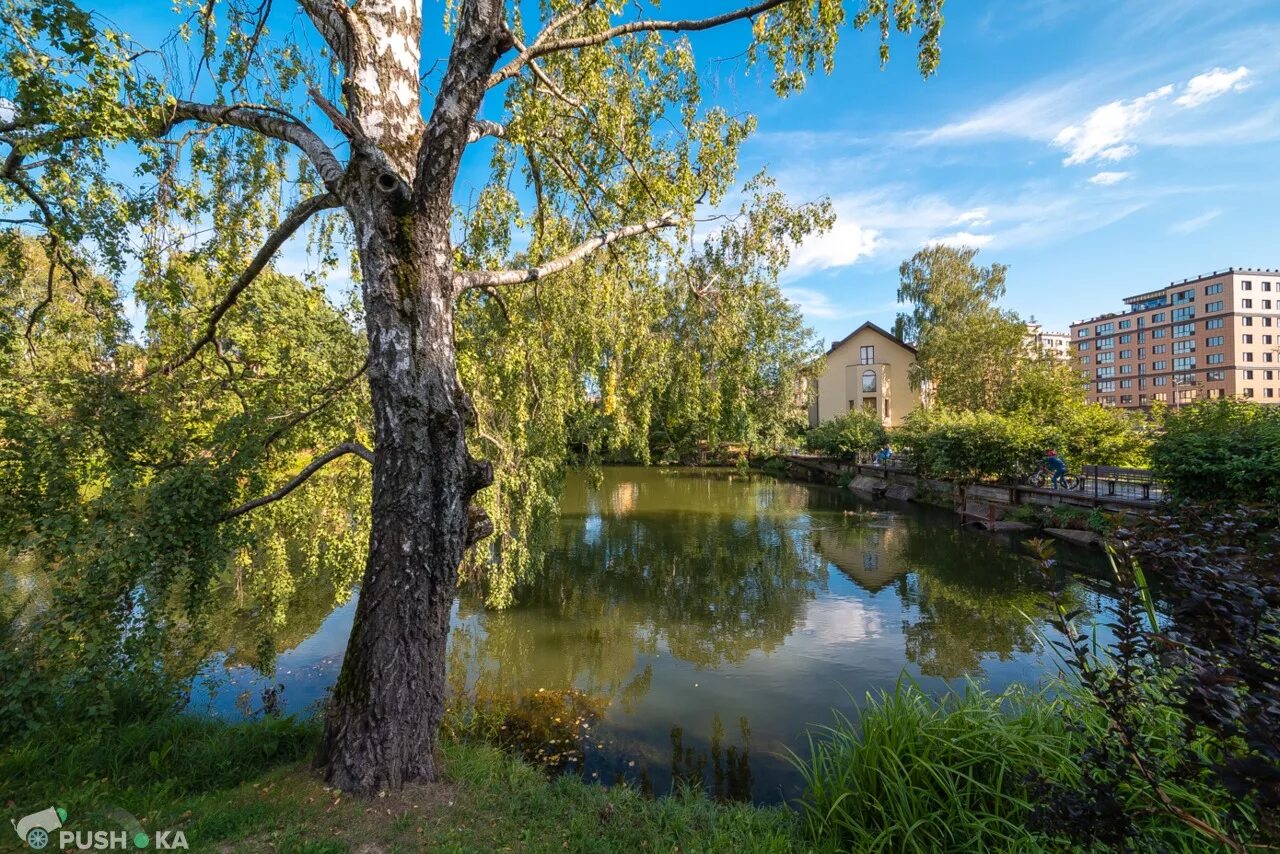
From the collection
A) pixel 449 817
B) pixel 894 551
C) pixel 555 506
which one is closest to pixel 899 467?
pixel 894 551

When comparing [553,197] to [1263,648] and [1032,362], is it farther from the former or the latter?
[1032,362]

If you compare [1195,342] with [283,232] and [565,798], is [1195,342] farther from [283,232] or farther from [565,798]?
[283,232]

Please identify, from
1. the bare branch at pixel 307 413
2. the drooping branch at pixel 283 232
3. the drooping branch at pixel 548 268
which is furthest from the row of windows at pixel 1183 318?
the drooping branch at pixel 283 232

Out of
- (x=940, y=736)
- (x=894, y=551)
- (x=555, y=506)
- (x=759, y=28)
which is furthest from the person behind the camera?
(x=894, y=551)

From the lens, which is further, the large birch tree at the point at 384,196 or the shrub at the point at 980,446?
the shrub at the point at 980,446

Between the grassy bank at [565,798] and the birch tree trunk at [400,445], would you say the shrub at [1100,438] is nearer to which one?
the grassy bank at [565,798]

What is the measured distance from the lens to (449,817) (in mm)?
3725

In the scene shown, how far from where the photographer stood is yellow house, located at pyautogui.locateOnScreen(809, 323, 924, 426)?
45094 millimetres

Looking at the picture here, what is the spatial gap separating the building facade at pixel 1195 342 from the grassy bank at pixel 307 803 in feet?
252

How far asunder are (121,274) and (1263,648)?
24.2ft

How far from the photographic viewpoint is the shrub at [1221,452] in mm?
10852

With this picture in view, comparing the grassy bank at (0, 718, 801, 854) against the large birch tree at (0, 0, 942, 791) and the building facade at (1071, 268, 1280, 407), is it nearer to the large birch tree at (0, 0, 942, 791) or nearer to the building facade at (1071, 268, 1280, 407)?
the large birch tree at (0, 0, 942, 791)

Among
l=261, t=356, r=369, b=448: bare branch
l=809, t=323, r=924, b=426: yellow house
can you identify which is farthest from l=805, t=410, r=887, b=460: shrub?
l=261, t=356, r=369, b=448: bare branch

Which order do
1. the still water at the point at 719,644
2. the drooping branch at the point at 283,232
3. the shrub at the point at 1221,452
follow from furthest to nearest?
the shrub at the point at 1221,452 < the still water at the point at 719,644 < the drooping branch at the point at 283,232
